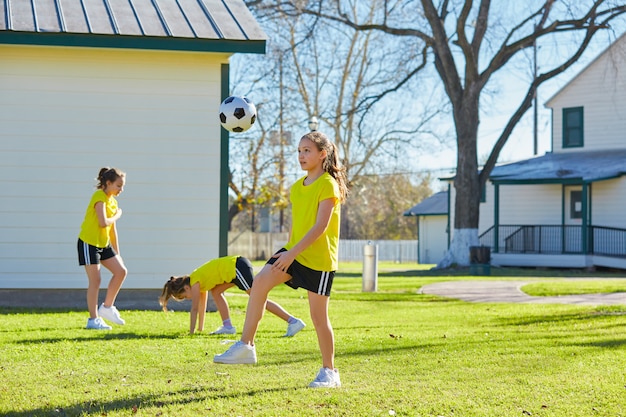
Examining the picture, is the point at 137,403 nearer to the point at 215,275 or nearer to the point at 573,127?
the point at 215,275

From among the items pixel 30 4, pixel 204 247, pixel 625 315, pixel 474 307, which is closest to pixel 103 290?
pixel 204 247

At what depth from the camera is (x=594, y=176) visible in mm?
31281

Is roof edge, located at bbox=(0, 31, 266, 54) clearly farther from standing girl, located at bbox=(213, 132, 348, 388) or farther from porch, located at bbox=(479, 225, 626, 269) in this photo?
porch, located at bbox=(479, 225, 626, 269)

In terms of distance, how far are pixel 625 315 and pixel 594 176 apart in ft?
63.8

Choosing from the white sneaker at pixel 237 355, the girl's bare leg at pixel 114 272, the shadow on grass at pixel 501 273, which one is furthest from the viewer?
the shadow on grass at pixel 501 273

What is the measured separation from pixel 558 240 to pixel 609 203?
220 cm

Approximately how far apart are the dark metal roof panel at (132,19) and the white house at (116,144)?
44 millimetres

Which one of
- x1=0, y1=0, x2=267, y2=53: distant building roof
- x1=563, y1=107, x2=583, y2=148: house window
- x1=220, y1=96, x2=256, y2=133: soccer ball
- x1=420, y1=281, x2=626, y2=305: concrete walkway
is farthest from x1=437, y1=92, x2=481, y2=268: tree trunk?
x1=220, y1=96, x2=256, y2=133: soccer ball

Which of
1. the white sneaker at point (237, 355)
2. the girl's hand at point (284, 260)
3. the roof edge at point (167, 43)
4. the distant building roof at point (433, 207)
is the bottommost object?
the white sneaker at point (237, 355)

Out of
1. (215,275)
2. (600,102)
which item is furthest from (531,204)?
(215,275)

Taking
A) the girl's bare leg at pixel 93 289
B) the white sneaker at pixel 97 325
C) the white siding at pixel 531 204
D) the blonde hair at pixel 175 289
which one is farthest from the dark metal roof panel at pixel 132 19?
the white siding at pixel 531 204

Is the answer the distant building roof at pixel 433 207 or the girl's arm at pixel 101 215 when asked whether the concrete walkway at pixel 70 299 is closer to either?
the girl's arm at pixel 101 215

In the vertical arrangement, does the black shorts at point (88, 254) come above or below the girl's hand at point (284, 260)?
below

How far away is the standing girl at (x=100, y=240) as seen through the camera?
1074 centimetres
